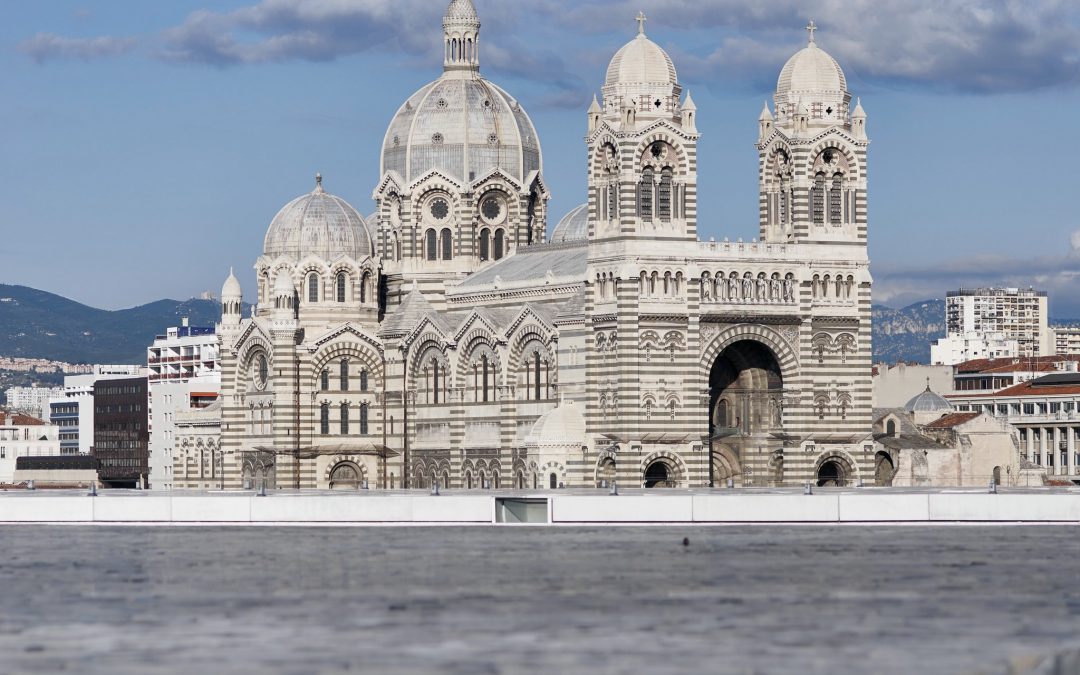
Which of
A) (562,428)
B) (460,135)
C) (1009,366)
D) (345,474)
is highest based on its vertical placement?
(460,135)

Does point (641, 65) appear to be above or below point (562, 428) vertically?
above

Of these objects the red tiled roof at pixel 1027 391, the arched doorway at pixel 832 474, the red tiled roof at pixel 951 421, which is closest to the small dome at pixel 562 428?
the arched doorway at pixel 832 474

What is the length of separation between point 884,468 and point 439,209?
26.7m

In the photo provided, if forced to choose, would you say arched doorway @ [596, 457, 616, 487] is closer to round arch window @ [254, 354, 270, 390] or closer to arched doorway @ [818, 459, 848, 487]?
arched doorway @ [818, 459, 848, 487]

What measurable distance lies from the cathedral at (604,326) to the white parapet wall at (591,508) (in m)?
21.4

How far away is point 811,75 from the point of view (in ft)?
364

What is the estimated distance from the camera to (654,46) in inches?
4247

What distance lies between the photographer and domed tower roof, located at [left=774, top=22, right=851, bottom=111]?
110625 mm

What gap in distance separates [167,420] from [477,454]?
64451 millimetres

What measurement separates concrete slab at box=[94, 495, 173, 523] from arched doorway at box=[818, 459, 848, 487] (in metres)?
35.8

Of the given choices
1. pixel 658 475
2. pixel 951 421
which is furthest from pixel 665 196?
pixel 951 421

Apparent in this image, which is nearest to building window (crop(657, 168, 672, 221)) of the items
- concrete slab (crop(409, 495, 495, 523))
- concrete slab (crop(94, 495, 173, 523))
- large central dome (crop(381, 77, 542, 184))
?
large central dome (crop(381, 77, 542, 184))

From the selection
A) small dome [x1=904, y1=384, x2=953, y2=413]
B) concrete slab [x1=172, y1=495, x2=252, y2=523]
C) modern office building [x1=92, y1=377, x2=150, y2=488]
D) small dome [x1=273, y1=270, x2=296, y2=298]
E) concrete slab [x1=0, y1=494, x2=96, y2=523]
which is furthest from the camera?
modern office building [x1=92, y1=377, x2=150, y2=488]

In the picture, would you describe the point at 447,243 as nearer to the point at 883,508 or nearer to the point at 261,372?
the point at 261,372
